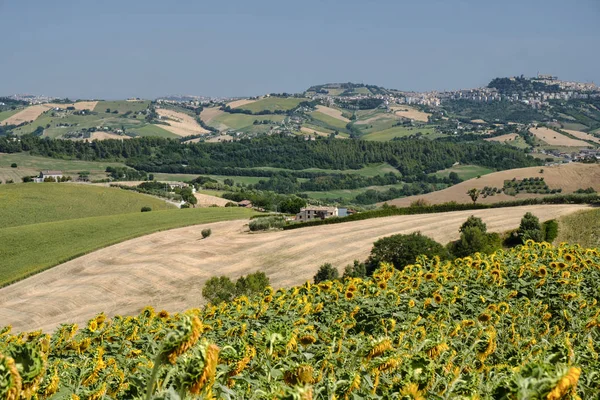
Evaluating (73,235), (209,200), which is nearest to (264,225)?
(73,235)

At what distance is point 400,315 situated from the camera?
571 inches

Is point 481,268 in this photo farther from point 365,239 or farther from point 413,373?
point 365,239

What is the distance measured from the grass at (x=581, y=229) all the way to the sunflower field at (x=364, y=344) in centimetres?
3334

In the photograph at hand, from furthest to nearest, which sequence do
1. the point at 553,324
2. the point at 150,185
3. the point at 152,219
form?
the point at 150,185
the point at 152,219
the point at 553,324

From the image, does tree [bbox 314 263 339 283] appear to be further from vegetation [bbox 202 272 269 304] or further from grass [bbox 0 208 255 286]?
grass [bbox 0 208 255 286]

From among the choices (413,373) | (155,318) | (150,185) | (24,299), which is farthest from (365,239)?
(150,185)

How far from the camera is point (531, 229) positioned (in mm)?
56625

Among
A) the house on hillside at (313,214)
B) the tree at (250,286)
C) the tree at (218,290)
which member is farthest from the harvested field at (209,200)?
the tree at (218,290)

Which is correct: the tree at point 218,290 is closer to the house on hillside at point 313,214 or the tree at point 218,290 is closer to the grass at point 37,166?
the house on hillside at point 313,214

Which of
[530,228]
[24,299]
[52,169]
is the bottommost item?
[24,299]

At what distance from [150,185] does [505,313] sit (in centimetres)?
14401

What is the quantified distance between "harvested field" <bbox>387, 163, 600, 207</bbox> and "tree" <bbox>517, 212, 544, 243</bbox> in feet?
217

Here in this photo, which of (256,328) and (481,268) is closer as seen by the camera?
(256,328)

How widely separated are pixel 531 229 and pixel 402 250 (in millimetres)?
12168
